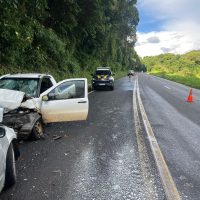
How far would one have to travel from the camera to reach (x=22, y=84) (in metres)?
9.09

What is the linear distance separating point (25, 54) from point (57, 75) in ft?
14.6

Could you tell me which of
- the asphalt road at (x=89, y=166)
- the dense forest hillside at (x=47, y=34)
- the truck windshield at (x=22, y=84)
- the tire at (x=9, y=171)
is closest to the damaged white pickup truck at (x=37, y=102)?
the truck windshield at (x=22, y=84)

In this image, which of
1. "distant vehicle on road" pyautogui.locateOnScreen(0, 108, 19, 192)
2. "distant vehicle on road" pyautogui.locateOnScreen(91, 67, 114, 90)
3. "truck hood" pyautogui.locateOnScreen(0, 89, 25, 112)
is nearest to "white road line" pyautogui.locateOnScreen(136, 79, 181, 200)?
"distant vehicle on road" pyautogui.locateOnScreen(0, 108, 19, 192)

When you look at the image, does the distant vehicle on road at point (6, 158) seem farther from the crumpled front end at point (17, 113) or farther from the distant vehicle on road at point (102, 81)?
the distant vehicle on road at point (102, 81)

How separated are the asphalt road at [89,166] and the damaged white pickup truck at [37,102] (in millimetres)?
417

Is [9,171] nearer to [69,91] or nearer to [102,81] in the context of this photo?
[69,91]

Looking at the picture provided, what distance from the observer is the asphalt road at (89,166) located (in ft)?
15.7

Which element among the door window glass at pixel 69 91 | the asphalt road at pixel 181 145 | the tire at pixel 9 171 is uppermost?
the door window glass at pixel 69 91

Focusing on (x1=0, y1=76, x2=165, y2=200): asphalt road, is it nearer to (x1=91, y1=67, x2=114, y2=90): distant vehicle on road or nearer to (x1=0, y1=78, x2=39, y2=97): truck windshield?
(x1=0, y1=78, x2=39, y2=97): truck windshield

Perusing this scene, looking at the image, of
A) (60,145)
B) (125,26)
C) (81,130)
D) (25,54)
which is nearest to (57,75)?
(25,54)

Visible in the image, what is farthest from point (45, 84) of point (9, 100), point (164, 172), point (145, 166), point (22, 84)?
point (164, 172)

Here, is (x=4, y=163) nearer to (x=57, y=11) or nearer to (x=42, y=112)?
(x=42, y=112)

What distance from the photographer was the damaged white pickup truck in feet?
24.2

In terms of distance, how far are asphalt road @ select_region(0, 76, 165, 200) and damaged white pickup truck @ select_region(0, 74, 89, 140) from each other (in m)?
0.42
